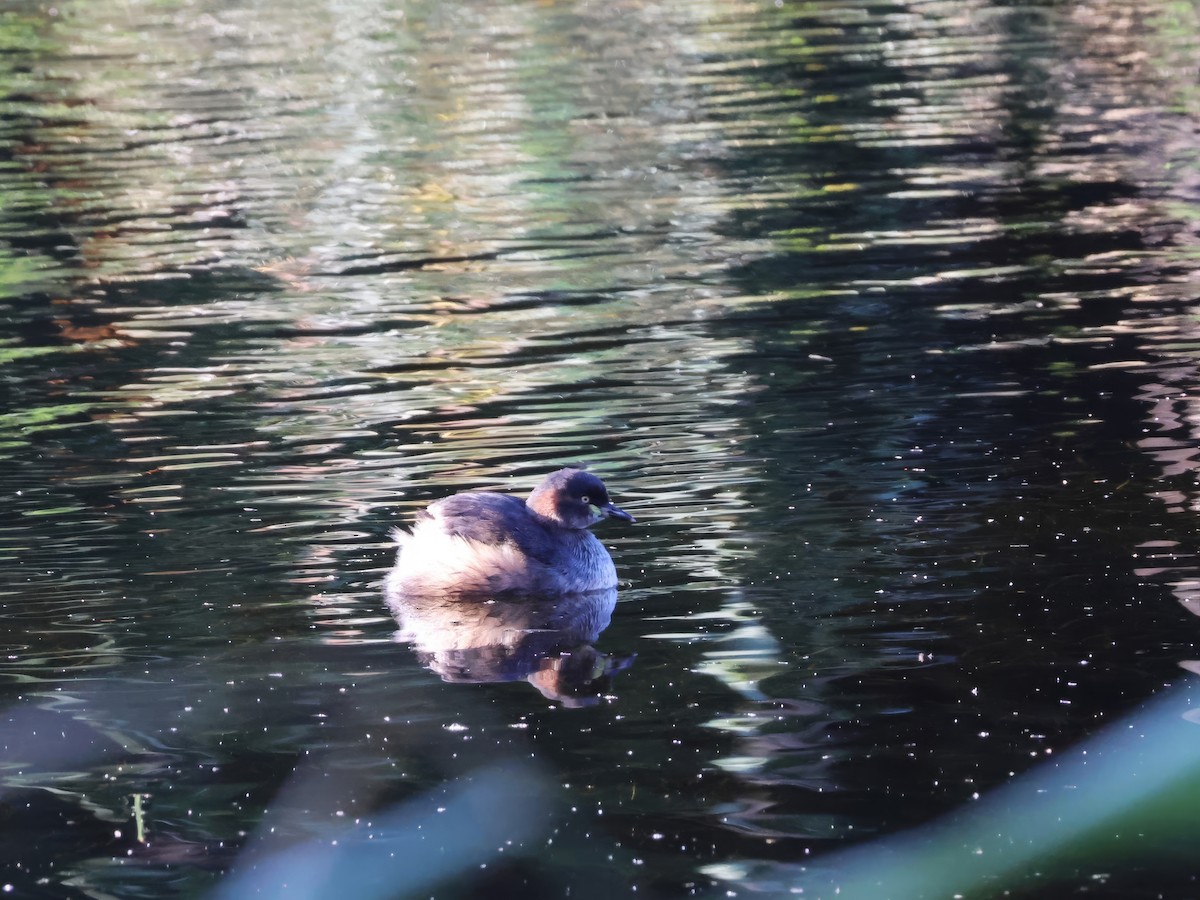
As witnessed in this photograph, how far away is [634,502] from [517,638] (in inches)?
75.8

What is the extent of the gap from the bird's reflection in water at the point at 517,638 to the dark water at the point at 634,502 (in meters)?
0.05

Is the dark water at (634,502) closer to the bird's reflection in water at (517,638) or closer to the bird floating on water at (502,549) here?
the bird's reflection in water at (517,638)

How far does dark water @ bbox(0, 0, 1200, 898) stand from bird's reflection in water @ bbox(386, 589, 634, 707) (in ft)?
0.15

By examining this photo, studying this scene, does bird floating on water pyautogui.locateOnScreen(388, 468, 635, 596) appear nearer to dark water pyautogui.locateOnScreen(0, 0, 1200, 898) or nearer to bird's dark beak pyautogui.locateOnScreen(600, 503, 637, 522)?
bird's dark beak pyautogui.locateOnScreen(600, 503, 637, 522)

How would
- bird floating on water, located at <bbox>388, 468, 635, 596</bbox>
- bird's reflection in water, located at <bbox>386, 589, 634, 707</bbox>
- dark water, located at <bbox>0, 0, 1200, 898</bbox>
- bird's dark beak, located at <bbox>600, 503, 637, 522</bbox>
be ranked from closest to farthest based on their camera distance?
1. dark water, located at <bbox>0, 0, 1200, 898</bbox>
2. bird's reflection in water, located at <bbox>386, 589, 634, 707</bbox>
3. bird floating on water, located at <bbox>388, 468, 635, 596</bbox>
4. bird's dark beak, located at <bbox>600, 503, 637, 522</bbox>

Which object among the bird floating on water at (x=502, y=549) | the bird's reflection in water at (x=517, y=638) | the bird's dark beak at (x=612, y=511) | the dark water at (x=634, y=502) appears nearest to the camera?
the dark water at (x=634, y=502)

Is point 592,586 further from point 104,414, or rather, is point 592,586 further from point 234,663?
point 104,414

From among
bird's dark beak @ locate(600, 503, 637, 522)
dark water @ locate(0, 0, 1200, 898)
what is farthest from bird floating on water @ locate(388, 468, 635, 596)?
dark water @ locate(0, 0, 1200, 898)

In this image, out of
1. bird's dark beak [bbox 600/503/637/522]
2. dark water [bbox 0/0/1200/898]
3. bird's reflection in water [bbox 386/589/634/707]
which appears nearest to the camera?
dark water [bbox 0/0/1200/898]

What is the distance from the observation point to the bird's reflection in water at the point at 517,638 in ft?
27.8

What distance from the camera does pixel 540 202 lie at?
2327 centimetres

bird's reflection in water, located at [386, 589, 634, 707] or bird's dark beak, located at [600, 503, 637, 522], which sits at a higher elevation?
bird's dark beak, located at [600, 503, 637, 522]

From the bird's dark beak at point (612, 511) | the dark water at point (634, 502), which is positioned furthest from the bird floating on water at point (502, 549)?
the dark water at point (634, 502)

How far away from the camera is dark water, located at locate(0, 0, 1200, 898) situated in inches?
276
